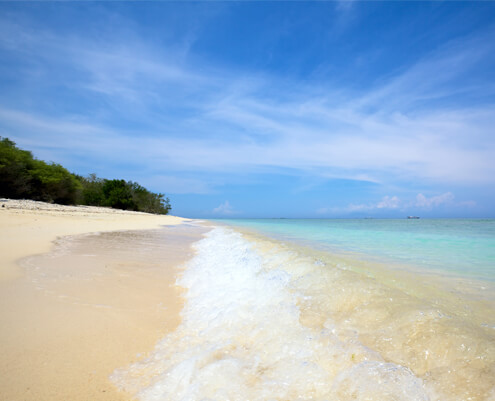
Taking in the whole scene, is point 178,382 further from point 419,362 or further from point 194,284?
point 194,284

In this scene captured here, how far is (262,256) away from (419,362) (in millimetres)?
4446

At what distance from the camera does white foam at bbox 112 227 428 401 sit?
5.61 feet

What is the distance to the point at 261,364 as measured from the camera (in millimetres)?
2068

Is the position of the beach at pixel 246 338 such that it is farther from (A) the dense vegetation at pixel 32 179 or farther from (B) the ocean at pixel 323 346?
(A) the dense vegetation at pixel 32 179

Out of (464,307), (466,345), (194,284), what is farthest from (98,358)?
(464,307)

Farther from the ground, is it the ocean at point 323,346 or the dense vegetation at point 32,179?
the dense vegetation at point 32,179

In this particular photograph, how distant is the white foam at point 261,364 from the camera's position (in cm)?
171

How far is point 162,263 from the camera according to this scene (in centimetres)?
627

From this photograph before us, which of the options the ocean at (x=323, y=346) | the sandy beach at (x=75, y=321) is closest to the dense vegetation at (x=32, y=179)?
the sandy beach at (x=75, y=321)

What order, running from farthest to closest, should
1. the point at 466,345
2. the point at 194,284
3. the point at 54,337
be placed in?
the point at 194,284 → the point at 54,337 → the point at 466,345

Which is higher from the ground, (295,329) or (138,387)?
(295,329)

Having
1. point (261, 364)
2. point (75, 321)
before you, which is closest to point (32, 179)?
point (75, 321)

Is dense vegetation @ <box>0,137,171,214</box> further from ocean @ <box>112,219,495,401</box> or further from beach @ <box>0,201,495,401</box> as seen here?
ocean @ <box>112,219,495,401</box>

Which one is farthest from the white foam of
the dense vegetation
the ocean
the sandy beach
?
the dense vegetation
